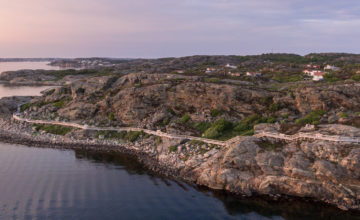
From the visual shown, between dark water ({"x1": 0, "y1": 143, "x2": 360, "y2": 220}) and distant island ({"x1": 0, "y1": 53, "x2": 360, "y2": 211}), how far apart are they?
7.25 feet

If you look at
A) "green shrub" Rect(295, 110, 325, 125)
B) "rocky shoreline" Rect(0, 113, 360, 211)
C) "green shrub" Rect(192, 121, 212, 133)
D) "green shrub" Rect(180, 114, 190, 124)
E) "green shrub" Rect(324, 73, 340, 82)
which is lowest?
"rocky shoreline" Rect(0, 113, 360, 211)

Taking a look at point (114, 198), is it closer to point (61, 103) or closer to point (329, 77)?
point (61, 103)

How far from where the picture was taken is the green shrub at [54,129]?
5556 centimetres

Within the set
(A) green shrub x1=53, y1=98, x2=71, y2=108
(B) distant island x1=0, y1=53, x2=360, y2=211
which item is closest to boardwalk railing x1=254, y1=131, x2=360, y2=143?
(B) distant island x1=0, y1=53, x2=360, y2=211

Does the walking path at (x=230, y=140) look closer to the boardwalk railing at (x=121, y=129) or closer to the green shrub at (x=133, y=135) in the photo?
the boardwalk railing at (x=121, y=129)

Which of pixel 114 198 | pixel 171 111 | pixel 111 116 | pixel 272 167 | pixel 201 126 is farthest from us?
pixel 111 116

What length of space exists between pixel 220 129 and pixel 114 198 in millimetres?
20437

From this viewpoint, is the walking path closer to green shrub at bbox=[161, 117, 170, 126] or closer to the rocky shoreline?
the rocky shoreline

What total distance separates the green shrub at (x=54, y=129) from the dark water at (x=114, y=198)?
13889 millimetres

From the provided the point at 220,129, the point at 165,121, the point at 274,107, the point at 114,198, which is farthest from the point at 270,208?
the point at 165,121

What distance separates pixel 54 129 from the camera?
56.8 meters

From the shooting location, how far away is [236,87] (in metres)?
55.9

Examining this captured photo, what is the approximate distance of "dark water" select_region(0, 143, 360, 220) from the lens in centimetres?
2819

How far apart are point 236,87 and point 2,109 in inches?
2314
